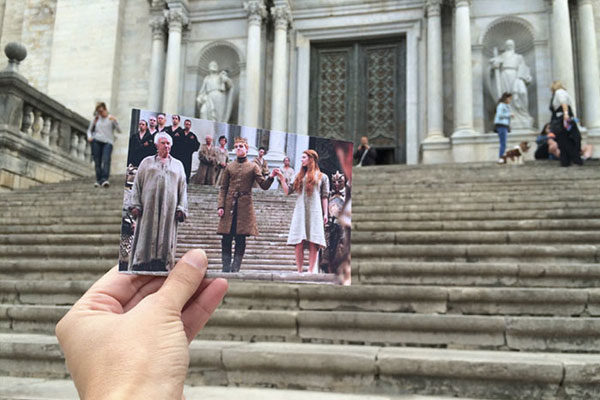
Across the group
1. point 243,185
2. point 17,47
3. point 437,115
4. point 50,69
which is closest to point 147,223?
point 243,185

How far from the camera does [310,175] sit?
162cm

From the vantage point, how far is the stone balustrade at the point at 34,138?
32.3 feet

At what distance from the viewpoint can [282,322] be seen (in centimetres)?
409

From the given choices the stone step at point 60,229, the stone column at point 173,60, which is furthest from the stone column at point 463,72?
the stone step at point 60,229

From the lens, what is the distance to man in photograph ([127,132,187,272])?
1.43m

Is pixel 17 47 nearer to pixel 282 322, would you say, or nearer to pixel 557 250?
pixel 282 322

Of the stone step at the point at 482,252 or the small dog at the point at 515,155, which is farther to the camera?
the small dog at the point at 515,155

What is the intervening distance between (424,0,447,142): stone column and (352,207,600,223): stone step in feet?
23.1

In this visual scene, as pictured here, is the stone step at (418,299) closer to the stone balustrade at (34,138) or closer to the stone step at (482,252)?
the stone step at (482,252)

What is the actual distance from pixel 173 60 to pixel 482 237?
38.4ft

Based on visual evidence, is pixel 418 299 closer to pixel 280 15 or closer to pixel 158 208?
pixel 158 208

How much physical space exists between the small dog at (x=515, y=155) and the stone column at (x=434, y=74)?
2232mm

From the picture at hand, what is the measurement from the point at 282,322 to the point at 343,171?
269 centimetres

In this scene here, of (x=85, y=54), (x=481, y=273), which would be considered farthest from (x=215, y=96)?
(x=481, y=273)
